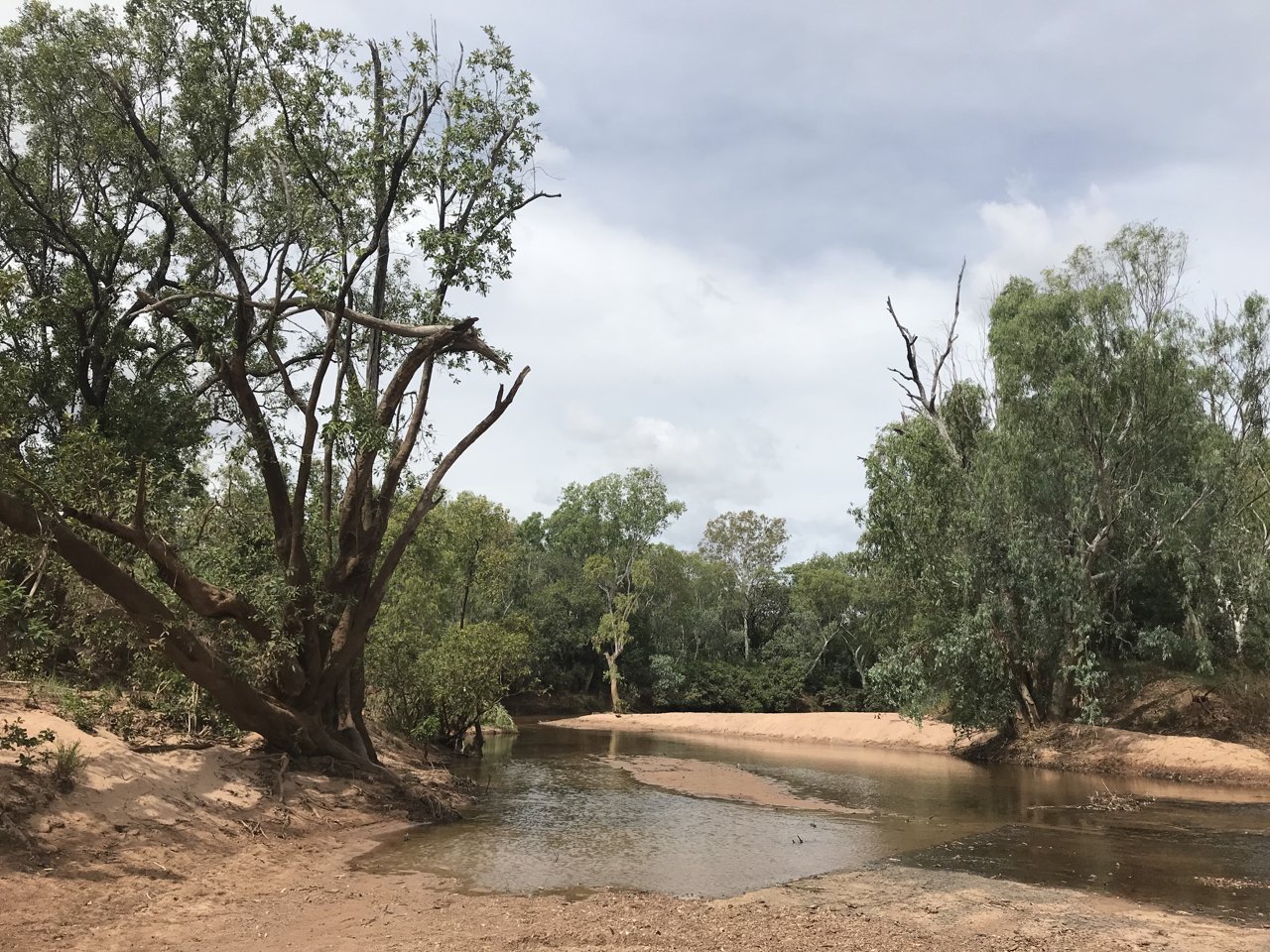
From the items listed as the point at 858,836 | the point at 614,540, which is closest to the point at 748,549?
the point at 614,540

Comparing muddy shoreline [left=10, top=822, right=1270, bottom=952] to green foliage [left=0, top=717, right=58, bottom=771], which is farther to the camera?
green foliage [left=0, top=717, right=58, bottom=771]

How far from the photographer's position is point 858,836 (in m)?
14.0

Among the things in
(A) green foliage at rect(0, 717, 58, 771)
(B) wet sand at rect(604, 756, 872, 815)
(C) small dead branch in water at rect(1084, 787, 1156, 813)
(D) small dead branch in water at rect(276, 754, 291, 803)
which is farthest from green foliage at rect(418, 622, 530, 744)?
(C) small dead branch in water at rect(1084, 787, 1156, 813)

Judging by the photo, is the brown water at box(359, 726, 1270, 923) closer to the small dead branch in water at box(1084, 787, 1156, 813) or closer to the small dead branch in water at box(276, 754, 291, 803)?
the small dead branch in water at box(1084, 787, 1156, 813)

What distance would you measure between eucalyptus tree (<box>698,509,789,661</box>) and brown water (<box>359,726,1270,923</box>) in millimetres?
41527

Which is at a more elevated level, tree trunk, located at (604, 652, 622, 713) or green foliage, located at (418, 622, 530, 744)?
green foliage, located at (418, 622, 530, 744)

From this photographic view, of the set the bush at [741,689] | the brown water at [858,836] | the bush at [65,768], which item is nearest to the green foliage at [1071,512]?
the brown water at [858,836]

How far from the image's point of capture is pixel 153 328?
710 inches

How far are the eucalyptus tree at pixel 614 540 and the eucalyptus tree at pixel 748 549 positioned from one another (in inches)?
333

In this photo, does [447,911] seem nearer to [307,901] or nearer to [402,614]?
[307,901]

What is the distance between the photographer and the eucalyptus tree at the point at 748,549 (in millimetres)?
65812

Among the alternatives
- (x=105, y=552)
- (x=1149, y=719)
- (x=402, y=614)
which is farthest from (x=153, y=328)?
(x=1149, y=719)

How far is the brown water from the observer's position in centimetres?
1040

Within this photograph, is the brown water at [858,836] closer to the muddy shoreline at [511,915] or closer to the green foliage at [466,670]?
the muddy shoreline at [511,915]
